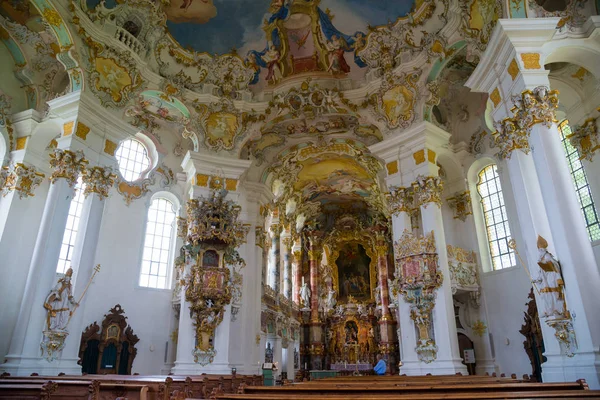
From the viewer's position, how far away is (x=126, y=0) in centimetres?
1330

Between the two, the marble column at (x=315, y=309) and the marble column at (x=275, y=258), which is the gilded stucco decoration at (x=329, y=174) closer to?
the marble column at (x=275, y=258)

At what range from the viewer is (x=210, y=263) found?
1397 centimetres

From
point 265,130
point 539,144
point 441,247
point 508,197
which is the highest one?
point 265,130

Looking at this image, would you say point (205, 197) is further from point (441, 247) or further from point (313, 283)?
point (313, 283)

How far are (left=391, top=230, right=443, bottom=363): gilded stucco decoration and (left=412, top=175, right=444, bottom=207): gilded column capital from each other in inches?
41.8

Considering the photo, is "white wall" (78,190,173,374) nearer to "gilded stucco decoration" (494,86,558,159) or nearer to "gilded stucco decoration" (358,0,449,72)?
"gilded stucco decoration" (358,0,449,72)

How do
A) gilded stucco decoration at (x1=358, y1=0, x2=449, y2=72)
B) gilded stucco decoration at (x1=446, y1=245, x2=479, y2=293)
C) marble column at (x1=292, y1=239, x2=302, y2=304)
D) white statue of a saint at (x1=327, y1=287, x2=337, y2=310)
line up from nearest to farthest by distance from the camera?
gilded stucco decoration at (x1=358, y1=0, x2=449, y2=72) → gilded stucco decoration at (x1=446, y1=245, x2=479, y2=293) → marble column at (x1=292, y1=239, x2=302, y2=304) → white statue of a saint at (x1=327, y1=287, x2=337, y2=310)

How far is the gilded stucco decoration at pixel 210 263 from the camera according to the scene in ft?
42.9

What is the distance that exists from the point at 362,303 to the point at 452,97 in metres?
16.1

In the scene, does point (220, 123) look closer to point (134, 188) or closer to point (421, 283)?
point (134, 188)

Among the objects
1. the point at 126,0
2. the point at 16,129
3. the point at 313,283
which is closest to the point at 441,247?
the point at 126,0

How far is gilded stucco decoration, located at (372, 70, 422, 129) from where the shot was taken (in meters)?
14.4

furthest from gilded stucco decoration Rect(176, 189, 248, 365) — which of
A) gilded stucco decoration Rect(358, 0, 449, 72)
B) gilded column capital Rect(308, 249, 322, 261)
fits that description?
gilded column capital Rect(308, 249, 322, 261)

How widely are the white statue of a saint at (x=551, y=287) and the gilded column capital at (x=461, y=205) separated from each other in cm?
680
